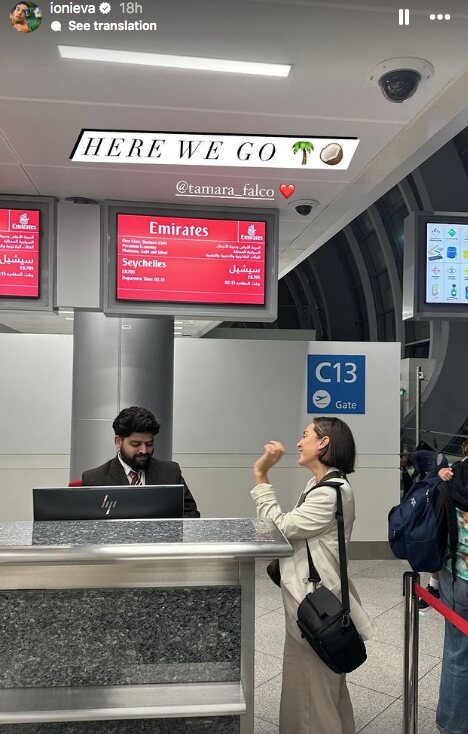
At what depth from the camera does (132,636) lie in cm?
195

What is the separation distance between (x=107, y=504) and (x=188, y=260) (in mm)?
2022

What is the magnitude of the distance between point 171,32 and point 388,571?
5220mm

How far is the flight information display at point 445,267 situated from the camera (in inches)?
153

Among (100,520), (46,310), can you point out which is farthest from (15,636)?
(46,310)

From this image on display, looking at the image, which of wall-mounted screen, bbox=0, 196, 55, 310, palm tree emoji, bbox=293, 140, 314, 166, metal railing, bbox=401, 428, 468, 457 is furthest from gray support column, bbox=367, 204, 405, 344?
palm tree emoji, bbox=293, 140, 314, 166

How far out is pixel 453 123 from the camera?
2930mm

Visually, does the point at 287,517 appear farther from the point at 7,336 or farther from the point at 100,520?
the point at 7,336

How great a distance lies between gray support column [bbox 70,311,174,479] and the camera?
4.43 metres

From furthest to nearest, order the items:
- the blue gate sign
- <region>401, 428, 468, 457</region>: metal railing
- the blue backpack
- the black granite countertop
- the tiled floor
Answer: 1. <region>401, 428, 468, 457</region>: metal railing
2. the blue gate sign
3. the tiled floor
4. the blue backpack
5. the black granite countertop

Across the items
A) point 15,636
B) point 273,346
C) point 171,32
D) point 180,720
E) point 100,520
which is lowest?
point 180,720

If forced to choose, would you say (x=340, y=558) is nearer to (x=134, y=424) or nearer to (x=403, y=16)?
(x=134, y=424)

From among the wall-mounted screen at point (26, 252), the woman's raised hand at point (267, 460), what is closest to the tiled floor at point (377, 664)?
the woman's raised hand at point (267, 460)

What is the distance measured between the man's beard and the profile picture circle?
1952 mm

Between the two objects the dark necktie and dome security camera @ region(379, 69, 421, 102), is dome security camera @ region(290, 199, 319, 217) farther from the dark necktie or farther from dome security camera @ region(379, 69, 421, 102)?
the dark necktie
